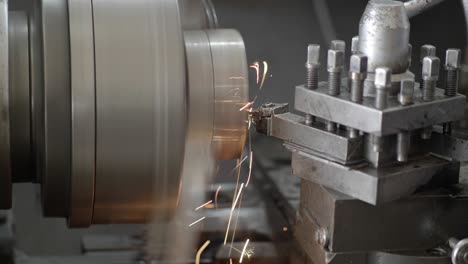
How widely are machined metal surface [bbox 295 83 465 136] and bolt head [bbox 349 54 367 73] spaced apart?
4 cm

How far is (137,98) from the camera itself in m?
1.03

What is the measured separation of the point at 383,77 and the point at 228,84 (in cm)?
25

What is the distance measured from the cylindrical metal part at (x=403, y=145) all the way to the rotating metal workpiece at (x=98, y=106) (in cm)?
29

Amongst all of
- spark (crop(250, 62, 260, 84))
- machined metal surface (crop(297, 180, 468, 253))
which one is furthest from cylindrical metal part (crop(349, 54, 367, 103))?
spark (crop(250, 62, 260, 84))

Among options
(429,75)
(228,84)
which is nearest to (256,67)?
(228,84)

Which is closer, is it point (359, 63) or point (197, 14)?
point (359, 63)

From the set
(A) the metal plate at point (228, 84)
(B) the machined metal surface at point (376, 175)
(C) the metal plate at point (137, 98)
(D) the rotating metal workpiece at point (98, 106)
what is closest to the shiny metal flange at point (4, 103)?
(D) the rotating metal workpiece at point (98, 106)

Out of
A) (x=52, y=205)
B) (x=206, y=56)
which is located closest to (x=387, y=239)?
(x=206, y=56)

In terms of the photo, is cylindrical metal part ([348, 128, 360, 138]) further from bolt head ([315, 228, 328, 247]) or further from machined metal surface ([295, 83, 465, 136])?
bolt head ([315, 228, 328, 247])

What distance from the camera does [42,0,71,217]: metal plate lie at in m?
1.02

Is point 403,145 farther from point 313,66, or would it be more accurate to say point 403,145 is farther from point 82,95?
point 82,95

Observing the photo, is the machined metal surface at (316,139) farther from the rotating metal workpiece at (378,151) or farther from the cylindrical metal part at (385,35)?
the cylindrical metal part at (385,35)

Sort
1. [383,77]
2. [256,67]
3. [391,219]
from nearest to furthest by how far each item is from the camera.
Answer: [383,77] → [391,219] → [256,67]

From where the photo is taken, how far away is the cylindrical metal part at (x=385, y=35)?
108 centimetres
